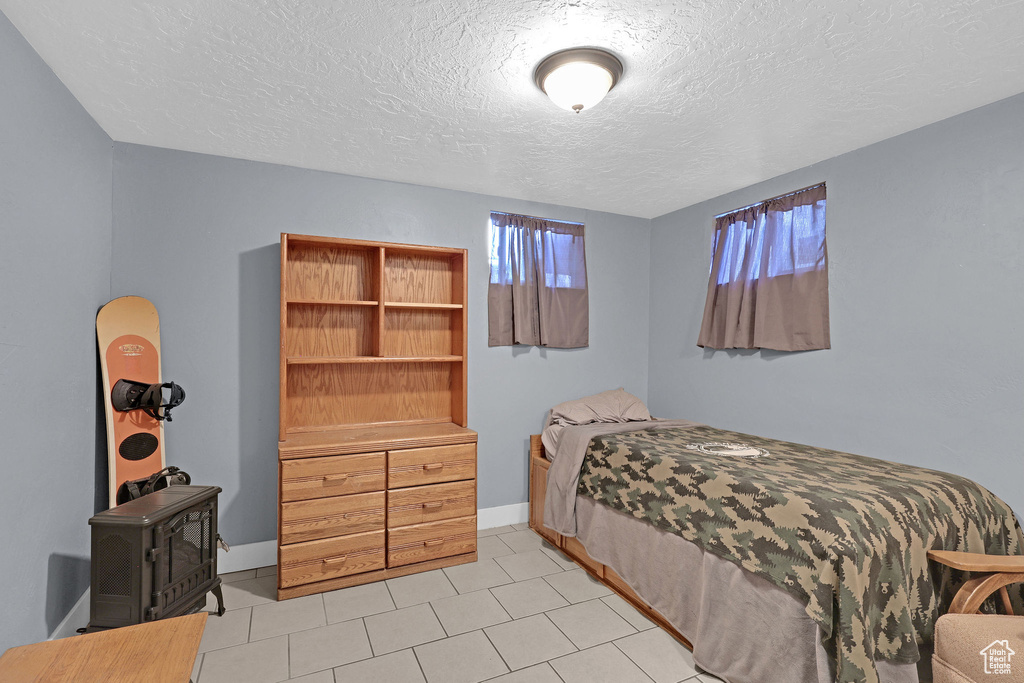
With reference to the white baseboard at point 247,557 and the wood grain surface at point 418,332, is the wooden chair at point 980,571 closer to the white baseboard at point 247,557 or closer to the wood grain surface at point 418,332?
the wood grain surface at point 418,332

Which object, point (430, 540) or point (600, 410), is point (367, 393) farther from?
point (600, 410)

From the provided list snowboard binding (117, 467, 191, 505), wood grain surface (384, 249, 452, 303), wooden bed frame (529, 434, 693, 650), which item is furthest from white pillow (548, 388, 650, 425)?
snowboard binding (117, 467, 191, 505)

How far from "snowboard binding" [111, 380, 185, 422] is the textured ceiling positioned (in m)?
1.38

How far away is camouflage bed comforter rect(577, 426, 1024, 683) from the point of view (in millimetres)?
1717

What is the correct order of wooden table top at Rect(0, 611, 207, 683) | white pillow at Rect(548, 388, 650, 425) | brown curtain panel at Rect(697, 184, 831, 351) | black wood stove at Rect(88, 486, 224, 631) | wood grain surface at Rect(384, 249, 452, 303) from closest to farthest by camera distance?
wooden table top at Rect(0, 611, 207, 683)
black wood stove at Rect(88, 486, 224, 631)
brown curtain panel at Rect(697, 184, 831, 351)
wood grain surface at Rect(384, 249, 452, 303)
white pillow at Rect(548, 388, 650, 425)

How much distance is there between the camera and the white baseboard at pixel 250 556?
7.26 feet

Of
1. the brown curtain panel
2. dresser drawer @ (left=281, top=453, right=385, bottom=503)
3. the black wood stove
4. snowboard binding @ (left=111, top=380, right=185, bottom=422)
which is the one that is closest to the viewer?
the black wood stove

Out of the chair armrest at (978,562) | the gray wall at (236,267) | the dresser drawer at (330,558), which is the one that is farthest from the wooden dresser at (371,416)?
the chair armrest at (978,562)

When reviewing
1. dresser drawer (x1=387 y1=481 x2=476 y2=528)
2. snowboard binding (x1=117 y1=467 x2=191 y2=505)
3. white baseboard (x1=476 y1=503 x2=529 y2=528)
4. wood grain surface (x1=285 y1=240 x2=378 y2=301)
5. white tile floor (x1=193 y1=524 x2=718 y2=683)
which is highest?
wood grain surface (x1=285 y1=240 x2=378 y2=301)

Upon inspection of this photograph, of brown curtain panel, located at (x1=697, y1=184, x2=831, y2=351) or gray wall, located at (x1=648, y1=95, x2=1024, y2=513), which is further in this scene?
brown curtain panel, located at (x1=697, y1=184, x2=831, y2=351)

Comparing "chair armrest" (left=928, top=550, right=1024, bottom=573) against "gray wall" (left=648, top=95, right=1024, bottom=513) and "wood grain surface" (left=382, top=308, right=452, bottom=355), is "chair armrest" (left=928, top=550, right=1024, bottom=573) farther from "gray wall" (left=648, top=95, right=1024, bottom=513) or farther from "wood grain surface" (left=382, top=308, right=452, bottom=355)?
"wood grain surface" (left=382, top=308, right=452, bottom=355)

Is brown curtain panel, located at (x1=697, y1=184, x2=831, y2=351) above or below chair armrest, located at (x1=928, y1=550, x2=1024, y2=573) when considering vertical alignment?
above

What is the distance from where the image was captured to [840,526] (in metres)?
1.77

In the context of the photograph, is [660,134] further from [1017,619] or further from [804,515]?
[1017,619]
